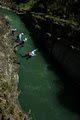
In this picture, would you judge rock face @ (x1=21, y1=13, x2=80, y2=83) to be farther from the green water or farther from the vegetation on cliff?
the green water

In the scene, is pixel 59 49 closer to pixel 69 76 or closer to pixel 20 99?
pixel 69 76

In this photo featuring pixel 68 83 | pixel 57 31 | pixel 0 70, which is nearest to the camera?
pixel 0 70

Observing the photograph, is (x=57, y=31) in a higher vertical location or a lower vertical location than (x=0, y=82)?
lower

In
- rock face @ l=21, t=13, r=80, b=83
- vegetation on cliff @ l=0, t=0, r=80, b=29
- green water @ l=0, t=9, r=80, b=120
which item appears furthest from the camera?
vegetation on cliff @ l=0, t=0, r=80, b=29

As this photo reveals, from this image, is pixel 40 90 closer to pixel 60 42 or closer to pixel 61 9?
pixel 60 42

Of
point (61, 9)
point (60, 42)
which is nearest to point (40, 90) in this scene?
point (60, 42)

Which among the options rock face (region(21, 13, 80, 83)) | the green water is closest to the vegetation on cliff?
rock face (region(21, 13, 80, 83))

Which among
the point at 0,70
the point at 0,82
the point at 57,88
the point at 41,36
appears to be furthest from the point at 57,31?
the point at 0,82
